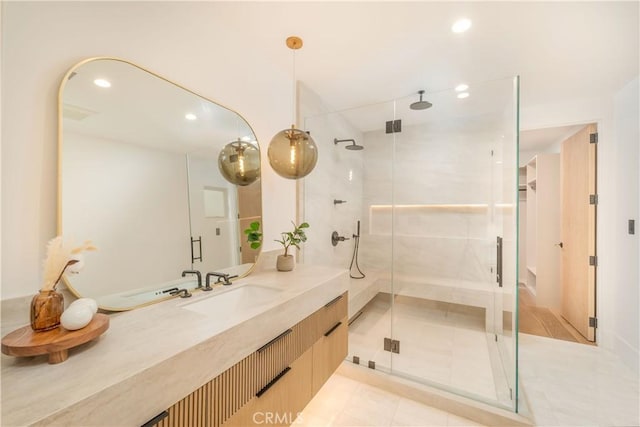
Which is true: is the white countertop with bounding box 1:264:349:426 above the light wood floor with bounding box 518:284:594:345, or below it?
above

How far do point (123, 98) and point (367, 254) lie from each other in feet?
9.14

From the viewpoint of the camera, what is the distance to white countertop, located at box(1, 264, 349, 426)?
1.83 ft

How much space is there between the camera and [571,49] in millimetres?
1812

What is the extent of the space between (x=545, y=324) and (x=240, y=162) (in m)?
4.05

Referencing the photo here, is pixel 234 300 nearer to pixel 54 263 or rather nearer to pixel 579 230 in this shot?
pixel 54 263

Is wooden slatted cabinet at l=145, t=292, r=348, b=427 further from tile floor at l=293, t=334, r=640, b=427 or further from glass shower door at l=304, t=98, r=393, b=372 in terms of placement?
glass shower door at l=304, t=98, r=393, b=372

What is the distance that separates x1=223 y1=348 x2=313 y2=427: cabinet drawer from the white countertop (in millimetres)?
224

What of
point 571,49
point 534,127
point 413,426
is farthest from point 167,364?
point 534,127

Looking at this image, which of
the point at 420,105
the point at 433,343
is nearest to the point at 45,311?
the point at 433,343

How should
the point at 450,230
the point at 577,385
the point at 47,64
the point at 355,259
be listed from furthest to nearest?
the point at 355,259
the point at 450,230
the point at 577,385
the point at 47,64

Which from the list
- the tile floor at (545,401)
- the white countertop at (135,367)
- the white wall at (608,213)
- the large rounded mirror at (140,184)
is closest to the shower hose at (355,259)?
the tile floor at (545,401)

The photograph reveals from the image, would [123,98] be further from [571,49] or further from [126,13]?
[571,49]

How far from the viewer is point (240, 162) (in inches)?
68.0

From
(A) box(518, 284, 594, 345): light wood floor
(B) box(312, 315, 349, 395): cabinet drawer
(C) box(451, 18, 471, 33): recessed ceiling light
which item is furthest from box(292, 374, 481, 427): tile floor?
(C) box(451, 18, 471, 33): recessed ceiling light
